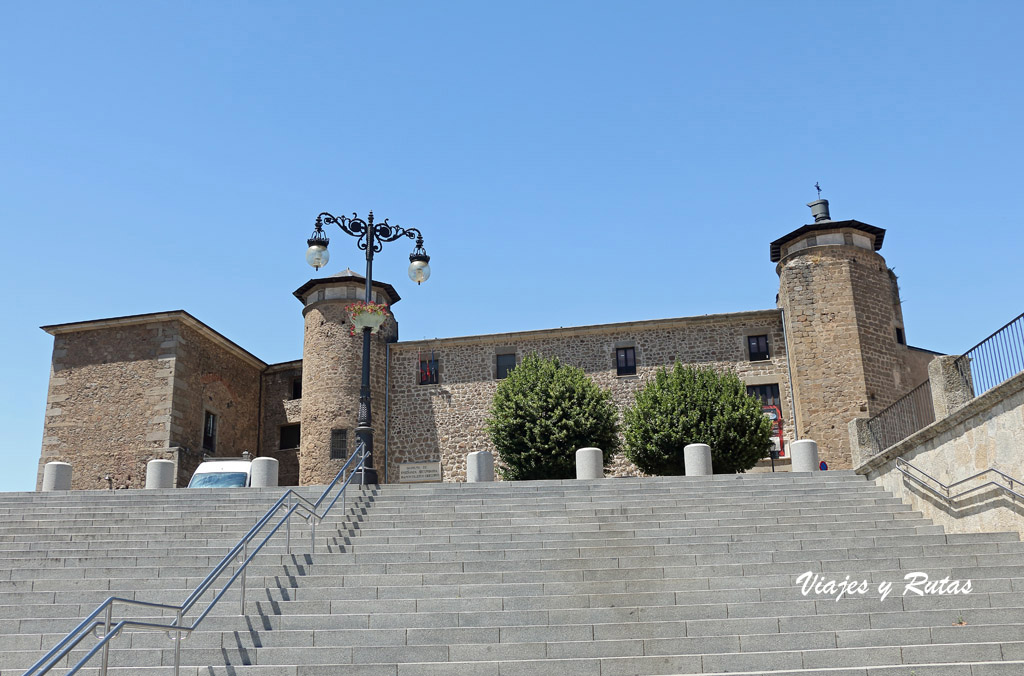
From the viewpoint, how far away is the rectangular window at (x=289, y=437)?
29.6m

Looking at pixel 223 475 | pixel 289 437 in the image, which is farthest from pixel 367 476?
pixel 289 437

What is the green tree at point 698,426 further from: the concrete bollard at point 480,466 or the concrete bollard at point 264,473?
the concrete bollard at point 264,473

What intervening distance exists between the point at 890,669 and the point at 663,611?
2.05 meters

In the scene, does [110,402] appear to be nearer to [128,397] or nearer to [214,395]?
[128,397]

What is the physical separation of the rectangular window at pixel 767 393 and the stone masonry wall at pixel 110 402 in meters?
16.9

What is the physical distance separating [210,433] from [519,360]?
9773mm

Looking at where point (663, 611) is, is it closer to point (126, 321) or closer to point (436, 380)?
point (436, 380)

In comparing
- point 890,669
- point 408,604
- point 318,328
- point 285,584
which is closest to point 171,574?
point 285,584

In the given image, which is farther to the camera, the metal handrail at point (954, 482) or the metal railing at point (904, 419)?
the metal railing at point (904, 419)

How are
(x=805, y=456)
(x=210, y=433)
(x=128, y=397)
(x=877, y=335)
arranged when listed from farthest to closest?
(x=210, y=433) < (x=128, y=397) < (x=877, y=335) < (x=805, y=456)

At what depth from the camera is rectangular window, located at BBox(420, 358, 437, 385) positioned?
28.3m

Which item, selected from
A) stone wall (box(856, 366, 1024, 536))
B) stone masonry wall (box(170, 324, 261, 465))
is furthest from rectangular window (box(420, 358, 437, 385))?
stone wall (box(856, 366, 1024, 536))

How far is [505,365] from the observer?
28.0 m

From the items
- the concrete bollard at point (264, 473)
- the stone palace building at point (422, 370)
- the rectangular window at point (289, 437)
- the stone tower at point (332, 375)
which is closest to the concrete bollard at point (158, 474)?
the concrete bollard at point (264, 473)
